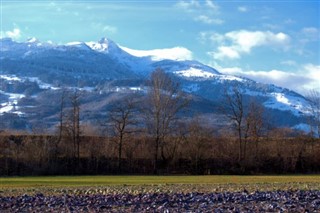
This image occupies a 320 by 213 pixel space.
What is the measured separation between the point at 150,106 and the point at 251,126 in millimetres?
19031

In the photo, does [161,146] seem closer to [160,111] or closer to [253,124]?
[160,111]

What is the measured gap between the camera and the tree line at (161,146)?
8519cm

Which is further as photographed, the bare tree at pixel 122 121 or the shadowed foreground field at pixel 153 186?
the bare tree at pixel 122 121

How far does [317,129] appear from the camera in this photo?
115 m

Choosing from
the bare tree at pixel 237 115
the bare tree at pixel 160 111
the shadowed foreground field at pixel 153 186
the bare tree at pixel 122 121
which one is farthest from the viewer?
the bare tree at pixel 237 115

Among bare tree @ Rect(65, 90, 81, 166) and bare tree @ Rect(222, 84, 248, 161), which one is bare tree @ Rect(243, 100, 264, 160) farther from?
bare tree @ Rect(65, 90, 81, 166)

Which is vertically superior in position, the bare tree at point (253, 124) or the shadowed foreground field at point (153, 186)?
the bare tree at point (253, 124)

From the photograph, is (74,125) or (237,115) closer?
(74,125)

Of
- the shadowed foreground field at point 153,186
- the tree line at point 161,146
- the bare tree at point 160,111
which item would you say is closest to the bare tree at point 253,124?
the tree line at point 161,146

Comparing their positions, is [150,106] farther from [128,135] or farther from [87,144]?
[87,144]

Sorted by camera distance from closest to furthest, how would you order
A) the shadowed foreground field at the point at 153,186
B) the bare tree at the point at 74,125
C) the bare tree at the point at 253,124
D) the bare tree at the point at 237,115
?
the shadowed foreground field at the point at 153,186 < the bare tree at the point at 74,125 < the bare tree at the point at 237,115 < the bare tree at the point at 253,124

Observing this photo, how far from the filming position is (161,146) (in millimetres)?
91250

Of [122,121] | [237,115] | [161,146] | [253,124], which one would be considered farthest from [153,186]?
[253,124]

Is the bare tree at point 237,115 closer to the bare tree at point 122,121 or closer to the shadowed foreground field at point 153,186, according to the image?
the bare tree at point 122,121
